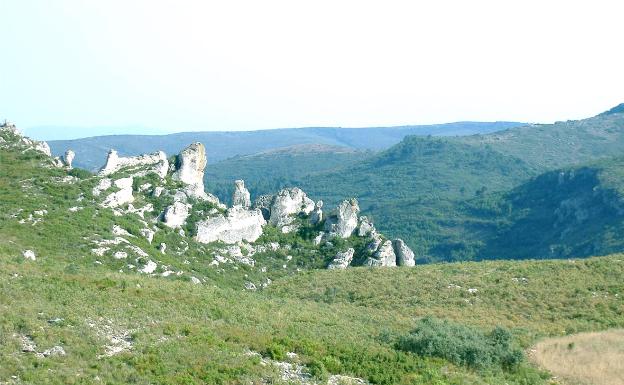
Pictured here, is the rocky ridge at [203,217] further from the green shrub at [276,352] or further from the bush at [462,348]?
the green shrub at [276,352]

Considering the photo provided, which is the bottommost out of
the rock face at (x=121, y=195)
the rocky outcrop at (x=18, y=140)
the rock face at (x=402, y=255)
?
the rock face at (x=402, y=255)

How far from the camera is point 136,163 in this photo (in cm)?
6569

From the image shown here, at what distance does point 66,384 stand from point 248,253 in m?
45.5

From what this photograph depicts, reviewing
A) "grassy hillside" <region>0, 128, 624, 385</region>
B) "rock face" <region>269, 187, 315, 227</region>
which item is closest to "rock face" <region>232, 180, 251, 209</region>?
"rock face" <region>269, 187, 315, 227</region>

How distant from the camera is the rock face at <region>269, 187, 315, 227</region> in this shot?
70.1 metres

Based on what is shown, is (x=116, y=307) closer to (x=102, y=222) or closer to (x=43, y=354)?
(x=43, y=354)

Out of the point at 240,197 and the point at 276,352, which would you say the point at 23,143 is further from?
the point at 276,352

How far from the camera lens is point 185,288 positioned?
29656mm

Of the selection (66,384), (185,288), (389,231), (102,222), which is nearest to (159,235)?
(102,222)

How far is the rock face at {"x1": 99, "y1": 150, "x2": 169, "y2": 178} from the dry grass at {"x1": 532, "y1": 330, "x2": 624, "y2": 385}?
46.7 metres

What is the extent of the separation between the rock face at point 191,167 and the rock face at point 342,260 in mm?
15979

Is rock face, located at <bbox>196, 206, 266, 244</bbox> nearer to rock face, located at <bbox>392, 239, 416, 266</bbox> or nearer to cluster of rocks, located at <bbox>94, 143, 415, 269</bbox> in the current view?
cluster of rocks, located at <bbox>94, 143, 415, 269</bbox>

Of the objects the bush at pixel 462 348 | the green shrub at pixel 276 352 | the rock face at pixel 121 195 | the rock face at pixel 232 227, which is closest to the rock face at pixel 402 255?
the rock face at pixel 232 227

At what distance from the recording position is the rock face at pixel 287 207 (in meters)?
70.1
